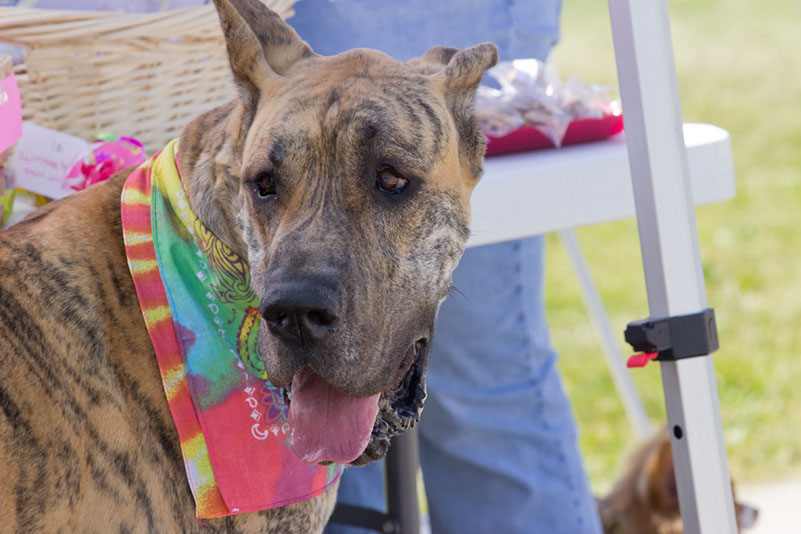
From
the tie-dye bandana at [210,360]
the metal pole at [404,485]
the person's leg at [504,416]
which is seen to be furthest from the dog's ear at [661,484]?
the tie-dye bandana at [210,360]

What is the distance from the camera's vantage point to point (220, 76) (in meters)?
2.19

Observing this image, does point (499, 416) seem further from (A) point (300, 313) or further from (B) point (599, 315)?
(A) point (300, 313)

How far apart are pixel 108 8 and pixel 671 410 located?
150 centimetres

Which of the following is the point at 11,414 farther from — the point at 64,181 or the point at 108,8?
the point at 108,8

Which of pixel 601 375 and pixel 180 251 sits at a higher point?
pixel 180 251

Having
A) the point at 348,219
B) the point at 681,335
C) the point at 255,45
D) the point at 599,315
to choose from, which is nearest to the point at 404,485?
the point at 681,335

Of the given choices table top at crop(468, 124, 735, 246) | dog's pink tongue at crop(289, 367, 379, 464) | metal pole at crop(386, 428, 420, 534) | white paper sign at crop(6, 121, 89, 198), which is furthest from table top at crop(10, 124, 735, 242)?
white paper sign at crop(6, 121, 89, 198)

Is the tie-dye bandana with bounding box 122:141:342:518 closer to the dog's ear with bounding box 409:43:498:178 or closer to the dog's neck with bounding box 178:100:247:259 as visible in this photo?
the dog's neck with bounding box 178:100:247:259

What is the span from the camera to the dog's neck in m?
1.83

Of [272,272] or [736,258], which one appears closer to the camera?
[272,272]

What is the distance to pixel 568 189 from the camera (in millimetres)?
2027

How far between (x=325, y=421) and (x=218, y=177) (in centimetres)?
53

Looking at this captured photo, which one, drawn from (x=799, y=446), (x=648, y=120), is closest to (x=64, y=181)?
(x=648, y=120)

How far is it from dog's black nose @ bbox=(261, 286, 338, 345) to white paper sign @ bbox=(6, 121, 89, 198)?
83 centimetres
